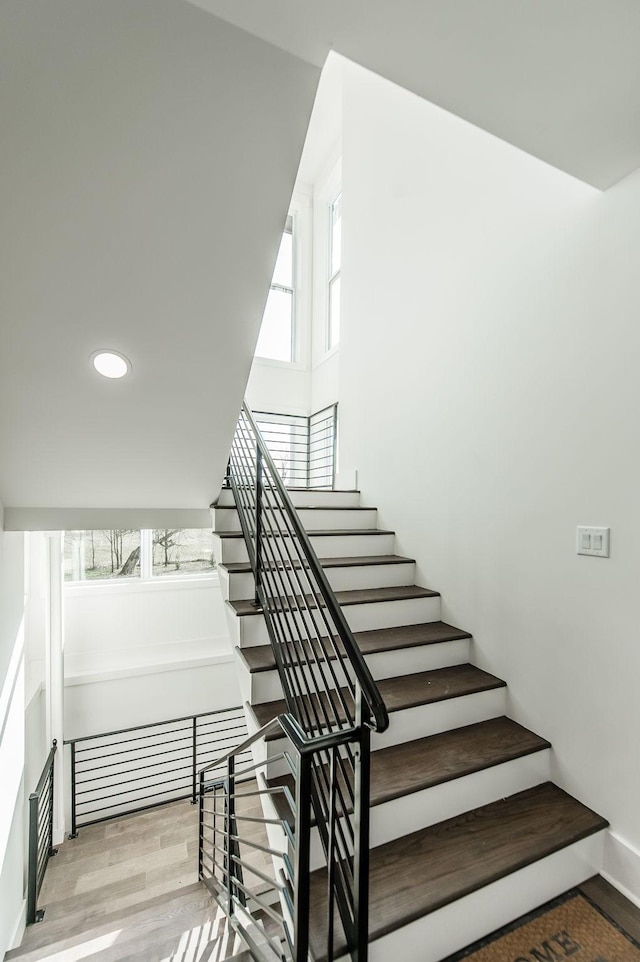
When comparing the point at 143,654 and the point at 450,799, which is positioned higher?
the point at 450,799

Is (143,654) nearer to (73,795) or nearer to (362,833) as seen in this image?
(73,795)

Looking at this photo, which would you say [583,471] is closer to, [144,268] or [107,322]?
[144,268]

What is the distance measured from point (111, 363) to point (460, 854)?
2.33 meters

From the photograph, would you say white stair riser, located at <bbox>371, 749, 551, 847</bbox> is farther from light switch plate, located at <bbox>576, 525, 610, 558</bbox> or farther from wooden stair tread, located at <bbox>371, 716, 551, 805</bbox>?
light switch plate, located at <bbox>576, 525, 610, 558</bbox>

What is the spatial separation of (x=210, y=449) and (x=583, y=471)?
1.85 meters

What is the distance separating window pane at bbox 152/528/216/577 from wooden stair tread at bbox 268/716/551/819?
3483mm

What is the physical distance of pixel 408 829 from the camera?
5.44 feet

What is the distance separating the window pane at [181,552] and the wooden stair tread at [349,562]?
243cm

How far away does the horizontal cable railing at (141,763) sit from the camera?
4.35 metres

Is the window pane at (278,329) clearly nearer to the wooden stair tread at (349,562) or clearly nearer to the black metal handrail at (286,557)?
the black metal handrail at (286,557)

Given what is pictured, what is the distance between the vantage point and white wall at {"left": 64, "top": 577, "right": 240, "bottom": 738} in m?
4.43

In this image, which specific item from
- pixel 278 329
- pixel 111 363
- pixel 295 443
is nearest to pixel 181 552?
pixel 295 443

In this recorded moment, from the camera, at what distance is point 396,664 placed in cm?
222

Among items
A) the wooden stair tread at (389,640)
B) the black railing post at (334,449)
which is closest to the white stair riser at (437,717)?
the wooden stair tread at (389,640)
